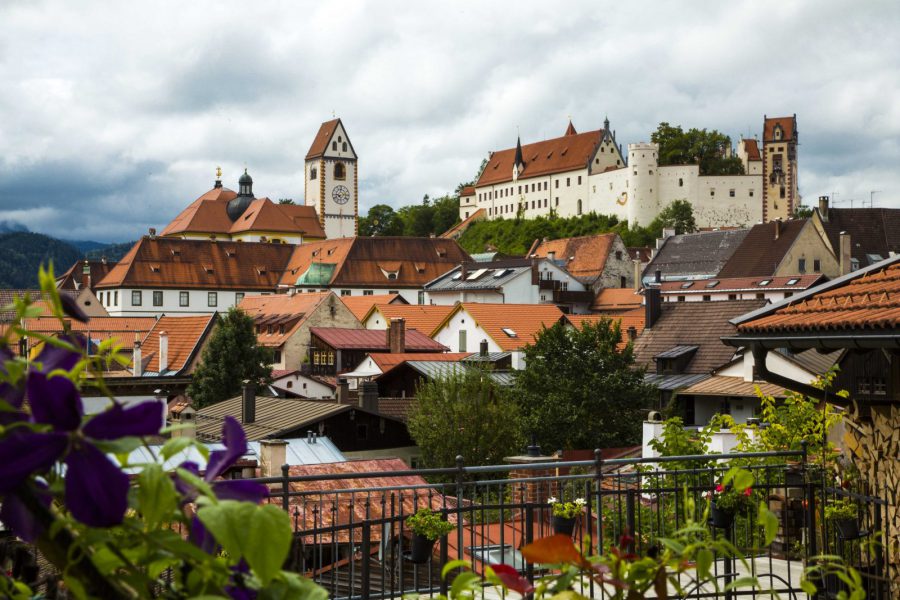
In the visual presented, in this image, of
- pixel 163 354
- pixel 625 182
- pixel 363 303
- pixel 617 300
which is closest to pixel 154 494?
pixel 163 354

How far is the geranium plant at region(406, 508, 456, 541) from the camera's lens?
669 cm

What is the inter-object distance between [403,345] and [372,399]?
14.6 meters

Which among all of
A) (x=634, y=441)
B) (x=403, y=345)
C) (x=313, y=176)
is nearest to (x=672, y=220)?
(x=313, y=176)

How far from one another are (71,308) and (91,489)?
176 millimetres

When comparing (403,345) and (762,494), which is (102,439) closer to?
(762,494)

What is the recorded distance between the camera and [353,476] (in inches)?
252

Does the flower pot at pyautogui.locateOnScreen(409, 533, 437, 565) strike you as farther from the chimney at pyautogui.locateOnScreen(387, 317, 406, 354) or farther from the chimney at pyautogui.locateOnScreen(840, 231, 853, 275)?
the chimney at pyautogui.locateOnScreen(840, 231, 853, 275)

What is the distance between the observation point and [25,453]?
0.86m

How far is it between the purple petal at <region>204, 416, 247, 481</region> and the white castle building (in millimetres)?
113904

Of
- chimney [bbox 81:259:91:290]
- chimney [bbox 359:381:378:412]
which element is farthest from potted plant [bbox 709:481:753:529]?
chimney [bbox 81:259:91:290]

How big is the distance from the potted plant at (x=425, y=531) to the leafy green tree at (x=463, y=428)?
26.5 m

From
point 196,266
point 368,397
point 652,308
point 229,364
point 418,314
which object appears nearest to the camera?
point 368,397

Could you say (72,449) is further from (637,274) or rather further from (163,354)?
(637,274)

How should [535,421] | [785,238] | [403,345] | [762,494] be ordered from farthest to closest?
1. [785,238]
2. [403,345]
3. [535,421]
4. [762,494]
